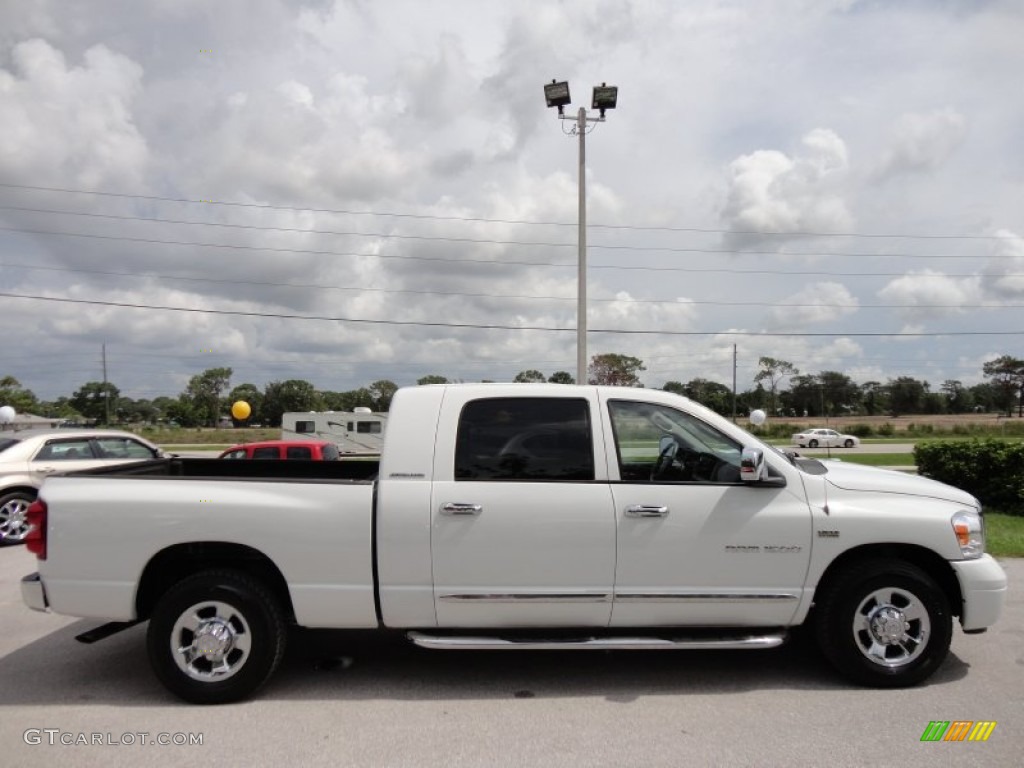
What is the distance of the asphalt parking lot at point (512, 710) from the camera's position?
11.7 ft

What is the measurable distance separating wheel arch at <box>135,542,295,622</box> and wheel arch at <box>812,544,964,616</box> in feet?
10.8

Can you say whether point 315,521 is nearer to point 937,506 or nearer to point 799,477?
point 799,477

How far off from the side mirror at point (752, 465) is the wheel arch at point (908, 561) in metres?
0.79

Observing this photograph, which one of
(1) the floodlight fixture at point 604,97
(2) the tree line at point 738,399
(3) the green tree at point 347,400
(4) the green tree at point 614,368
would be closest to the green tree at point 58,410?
(2) the tree line at point 738,399

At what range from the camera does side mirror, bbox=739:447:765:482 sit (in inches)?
165

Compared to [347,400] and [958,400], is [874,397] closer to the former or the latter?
[958,400]

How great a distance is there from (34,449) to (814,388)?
10521 cm

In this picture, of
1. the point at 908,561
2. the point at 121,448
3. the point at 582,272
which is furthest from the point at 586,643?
the point at 582,272

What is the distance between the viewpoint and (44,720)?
13.1ft

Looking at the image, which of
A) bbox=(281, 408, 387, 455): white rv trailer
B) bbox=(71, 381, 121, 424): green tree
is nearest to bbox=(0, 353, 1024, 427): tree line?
bbox=(71, 381, 121, 424): green tree

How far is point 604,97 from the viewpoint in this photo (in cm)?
2256

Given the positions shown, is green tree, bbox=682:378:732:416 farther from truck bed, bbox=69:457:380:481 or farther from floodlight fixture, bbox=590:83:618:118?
truck bed, bbox=69:457:380:481

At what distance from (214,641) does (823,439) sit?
48965 mm

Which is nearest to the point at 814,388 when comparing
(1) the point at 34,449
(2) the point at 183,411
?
(2) the point at 183,411
